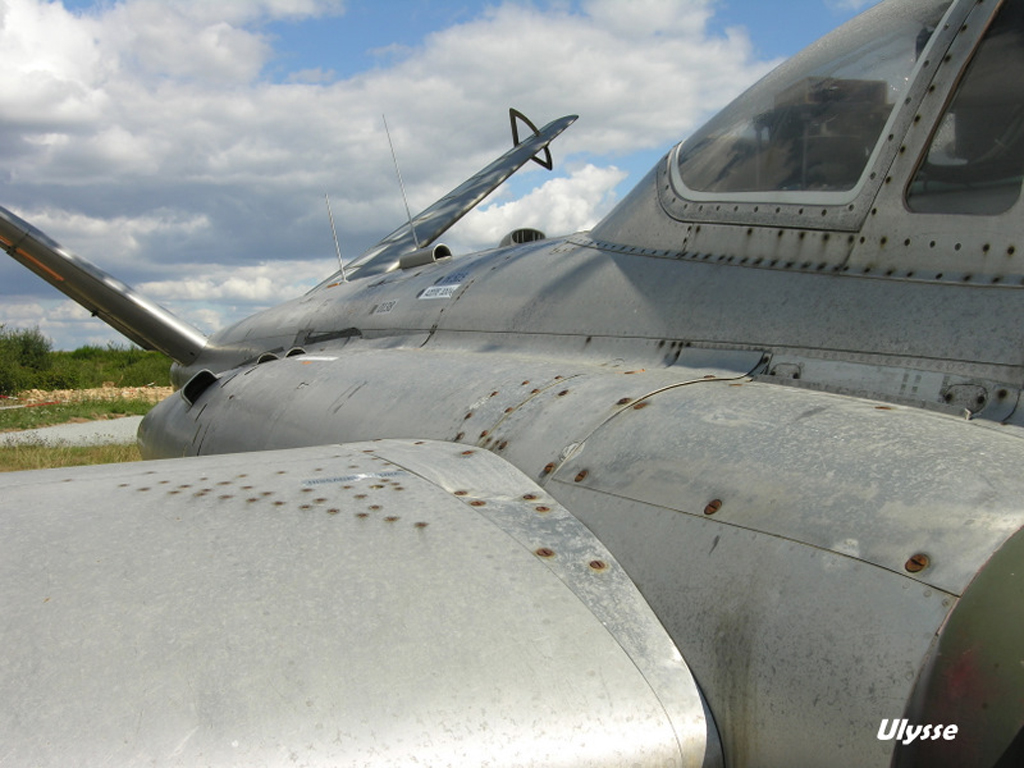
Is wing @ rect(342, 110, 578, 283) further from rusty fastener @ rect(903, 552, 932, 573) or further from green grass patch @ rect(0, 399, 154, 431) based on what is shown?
green grass patch @ rect(0, 399, 154, 431)

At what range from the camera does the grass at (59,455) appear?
939 cm

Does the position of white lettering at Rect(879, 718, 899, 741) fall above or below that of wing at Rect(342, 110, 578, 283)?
below

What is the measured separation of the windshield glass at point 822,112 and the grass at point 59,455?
8.18m

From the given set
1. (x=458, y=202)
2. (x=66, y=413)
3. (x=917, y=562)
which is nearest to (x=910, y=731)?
(x=917, y=562)

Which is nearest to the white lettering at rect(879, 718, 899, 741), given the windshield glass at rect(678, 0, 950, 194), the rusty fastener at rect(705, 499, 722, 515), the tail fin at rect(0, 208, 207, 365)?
the rusty fastener at rect(705, 499, 722, 515)

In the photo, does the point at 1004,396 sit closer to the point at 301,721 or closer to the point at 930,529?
the point at 930,529

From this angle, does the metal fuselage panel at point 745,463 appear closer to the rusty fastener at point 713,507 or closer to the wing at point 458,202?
the rusty fastener at point 713,507

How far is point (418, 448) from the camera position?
2582mm

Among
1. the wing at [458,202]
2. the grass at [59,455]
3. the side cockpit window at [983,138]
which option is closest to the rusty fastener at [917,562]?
the side cockpit window at [983,138]

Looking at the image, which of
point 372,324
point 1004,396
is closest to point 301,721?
point 1004,396

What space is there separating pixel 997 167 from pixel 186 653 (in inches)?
82.7

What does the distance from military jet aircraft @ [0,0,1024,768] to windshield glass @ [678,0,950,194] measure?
1 centimetres

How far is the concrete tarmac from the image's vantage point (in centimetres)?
1186

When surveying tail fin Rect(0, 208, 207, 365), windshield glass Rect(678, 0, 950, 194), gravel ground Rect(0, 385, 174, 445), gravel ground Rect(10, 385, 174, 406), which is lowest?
gravel ground Rect(10, 385, 174, 406)
